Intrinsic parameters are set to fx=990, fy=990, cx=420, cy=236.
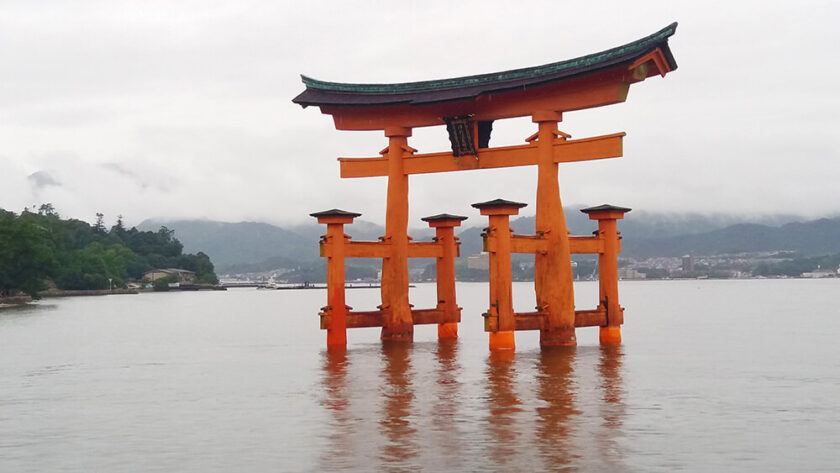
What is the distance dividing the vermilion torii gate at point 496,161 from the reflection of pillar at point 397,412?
275cm

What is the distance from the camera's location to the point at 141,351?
34.9 m

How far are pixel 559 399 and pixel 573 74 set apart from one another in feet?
35.4

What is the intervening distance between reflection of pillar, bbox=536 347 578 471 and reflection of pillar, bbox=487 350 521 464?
0.45 metres

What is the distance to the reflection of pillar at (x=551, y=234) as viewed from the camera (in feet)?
90.4

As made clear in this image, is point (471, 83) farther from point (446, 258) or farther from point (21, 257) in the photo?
→ point (21, 257)

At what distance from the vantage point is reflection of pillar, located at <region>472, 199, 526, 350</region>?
25.8 meters

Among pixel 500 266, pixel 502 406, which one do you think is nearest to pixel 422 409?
pixel 502 406

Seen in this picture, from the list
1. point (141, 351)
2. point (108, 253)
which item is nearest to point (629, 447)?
point (141, 351)

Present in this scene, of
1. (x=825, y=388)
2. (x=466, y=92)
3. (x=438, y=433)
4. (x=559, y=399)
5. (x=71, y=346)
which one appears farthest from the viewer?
(x=71, y=346)

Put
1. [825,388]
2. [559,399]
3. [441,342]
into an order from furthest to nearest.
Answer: [441,342], [825,388], [559,399]

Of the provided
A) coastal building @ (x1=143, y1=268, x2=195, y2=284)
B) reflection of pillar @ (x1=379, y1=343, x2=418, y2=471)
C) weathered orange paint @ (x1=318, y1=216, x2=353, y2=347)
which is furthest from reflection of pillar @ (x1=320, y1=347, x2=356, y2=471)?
coastal building @ (x1=143, y1=268, x2=195, y2=284)

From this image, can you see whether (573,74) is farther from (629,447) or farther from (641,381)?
(629,447)

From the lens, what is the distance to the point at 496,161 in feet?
95.1

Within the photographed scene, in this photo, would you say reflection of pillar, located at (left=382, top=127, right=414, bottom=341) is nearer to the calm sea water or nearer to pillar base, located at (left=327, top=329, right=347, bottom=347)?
pillar base, located at (left=327, top=329, right=347, bottom=347)
